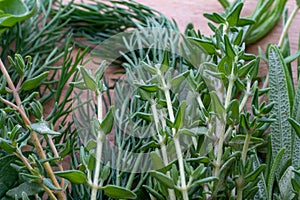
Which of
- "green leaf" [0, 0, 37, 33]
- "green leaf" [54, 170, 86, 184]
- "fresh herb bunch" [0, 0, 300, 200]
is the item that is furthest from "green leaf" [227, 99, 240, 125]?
"green leaf" [0, 0, 37, 33]

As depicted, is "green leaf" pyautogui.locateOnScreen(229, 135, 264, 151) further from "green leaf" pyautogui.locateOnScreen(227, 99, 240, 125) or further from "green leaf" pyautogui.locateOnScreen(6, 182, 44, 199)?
"green leaf" pyautogui.locateOnScreen(6, 182, 44, 199)

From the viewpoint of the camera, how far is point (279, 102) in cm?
48

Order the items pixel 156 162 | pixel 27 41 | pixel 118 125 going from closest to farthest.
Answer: pixel 156 162 < pixel 118 125 < pixel 27 41

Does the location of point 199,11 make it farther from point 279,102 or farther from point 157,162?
point 157,162

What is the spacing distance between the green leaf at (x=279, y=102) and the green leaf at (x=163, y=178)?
0.16 meters

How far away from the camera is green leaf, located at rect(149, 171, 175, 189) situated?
1.06 ft

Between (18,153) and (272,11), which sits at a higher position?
(272,11)

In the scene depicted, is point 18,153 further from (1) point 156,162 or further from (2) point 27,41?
(2) point 27,41

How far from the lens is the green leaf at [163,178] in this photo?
1.06 ft

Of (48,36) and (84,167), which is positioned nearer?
(84,167)

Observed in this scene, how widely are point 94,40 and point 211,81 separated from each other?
0.97ft

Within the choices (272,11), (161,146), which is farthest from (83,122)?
(272,11)

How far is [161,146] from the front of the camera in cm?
36

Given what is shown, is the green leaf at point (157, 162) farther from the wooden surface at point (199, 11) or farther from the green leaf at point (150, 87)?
the wooden surface at point (199, 11)
